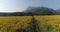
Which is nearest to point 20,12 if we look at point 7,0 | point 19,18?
point 19,18

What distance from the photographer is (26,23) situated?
3.26 ft

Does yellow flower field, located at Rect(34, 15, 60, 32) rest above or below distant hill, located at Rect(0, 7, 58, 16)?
below

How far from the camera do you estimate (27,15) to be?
0.99 meters

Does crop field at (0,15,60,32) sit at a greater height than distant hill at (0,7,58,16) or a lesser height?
lesser

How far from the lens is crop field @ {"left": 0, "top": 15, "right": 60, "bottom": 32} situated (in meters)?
0.97

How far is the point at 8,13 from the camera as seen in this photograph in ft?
3.23

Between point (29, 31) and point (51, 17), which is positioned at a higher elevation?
point (51, 17)

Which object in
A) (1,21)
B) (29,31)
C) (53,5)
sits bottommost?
(29,31)

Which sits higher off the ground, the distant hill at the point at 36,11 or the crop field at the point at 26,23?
the distant hill at the point at 36,11

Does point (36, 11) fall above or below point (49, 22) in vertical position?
above

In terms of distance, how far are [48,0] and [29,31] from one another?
35 cm

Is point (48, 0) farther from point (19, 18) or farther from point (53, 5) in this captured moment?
point (19, 18)

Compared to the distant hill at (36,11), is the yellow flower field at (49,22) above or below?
below

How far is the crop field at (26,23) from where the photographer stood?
971 millimetres
